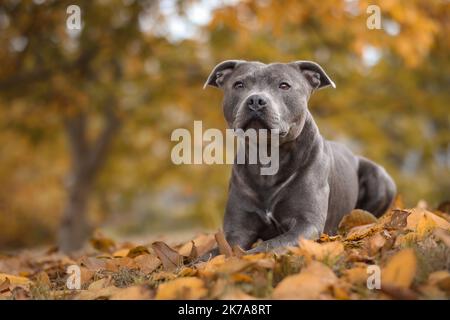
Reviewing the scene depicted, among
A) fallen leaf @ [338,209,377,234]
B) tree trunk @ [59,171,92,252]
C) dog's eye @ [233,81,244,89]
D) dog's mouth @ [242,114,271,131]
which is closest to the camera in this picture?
dog's mouth @ [242,114,271,131]

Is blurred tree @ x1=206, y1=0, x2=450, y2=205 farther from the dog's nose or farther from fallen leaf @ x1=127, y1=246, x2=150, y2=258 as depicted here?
fallen leaf @ x1=127, y1=246, x2=150, y2=258

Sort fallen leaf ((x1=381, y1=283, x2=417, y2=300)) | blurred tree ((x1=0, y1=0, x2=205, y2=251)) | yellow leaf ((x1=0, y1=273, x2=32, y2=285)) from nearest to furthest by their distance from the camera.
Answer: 1. fallen leaf ((x1=381, y1=283, x2=417, y2=300))
2. yellow leaf ((x1=0, y1=273, x2=32, y2=285))
3. blurred tree ((x1=0, y1=0, x2=205, y2=251))

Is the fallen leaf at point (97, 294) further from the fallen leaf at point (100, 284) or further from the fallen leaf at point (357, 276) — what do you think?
the fallen leaf at point (357, 276)

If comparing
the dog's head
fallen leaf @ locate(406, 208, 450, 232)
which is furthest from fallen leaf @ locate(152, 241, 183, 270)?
fallen leaf @ locate(406, 208, 450, 232)

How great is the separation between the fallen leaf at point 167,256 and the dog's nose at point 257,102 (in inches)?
39.4

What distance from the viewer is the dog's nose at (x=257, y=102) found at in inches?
147

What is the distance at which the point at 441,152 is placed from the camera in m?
18.3

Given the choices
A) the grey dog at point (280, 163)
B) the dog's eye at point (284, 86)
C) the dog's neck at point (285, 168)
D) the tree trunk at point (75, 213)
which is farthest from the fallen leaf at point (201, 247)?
the tree trunk at point (75, 213)

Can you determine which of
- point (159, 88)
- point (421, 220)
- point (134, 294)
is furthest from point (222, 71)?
point (159, 88)

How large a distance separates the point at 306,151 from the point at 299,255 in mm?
1234

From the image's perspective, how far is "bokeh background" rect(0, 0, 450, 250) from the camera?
26.8 ft

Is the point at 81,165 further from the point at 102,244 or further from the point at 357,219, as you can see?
the point at 357,219

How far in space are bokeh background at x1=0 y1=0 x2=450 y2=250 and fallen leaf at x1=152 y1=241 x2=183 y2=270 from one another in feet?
13.1

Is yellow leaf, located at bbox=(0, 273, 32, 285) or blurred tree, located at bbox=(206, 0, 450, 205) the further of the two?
blurred tree, located at bbox=(206, 0, 450, 205)
